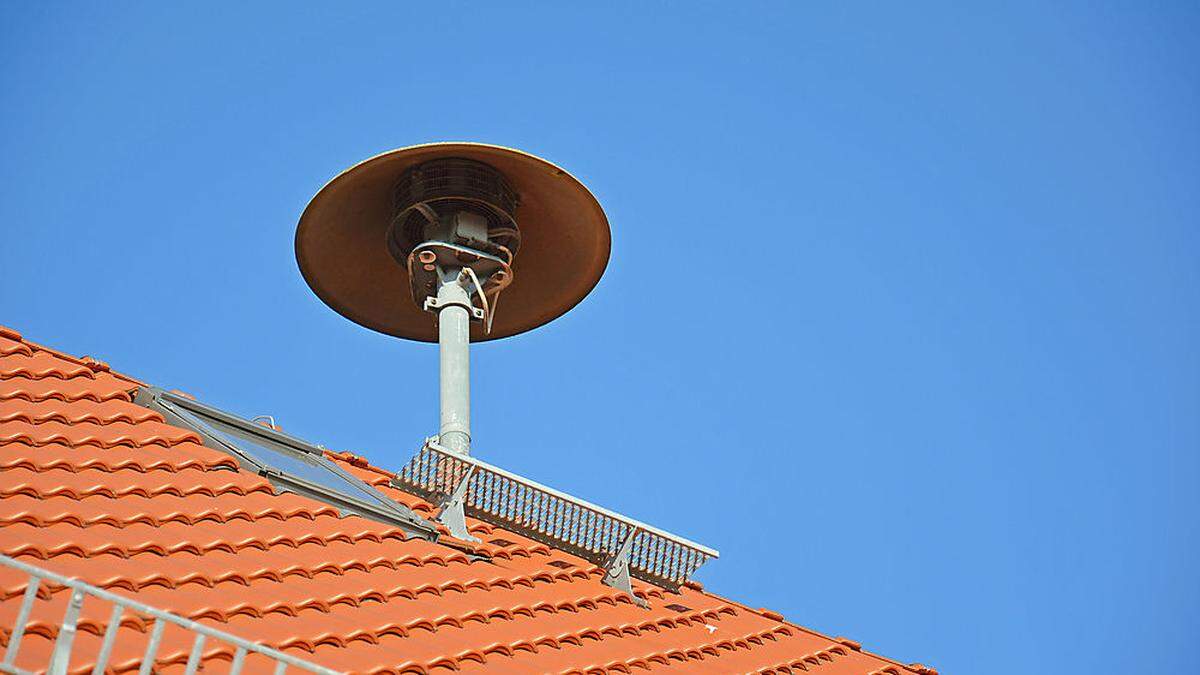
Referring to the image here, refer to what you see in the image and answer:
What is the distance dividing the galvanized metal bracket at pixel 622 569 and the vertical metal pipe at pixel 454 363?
1133 mm

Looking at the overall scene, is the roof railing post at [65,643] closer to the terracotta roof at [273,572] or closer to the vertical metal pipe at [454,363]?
the terracotta roof at [273,572]

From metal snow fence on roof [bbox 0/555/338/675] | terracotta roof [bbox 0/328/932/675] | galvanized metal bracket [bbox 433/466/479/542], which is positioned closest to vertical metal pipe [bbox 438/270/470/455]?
galvanized metal bracket [bbox 433/466/479/542]

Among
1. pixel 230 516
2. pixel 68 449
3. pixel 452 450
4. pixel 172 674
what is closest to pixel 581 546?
pixel 452 450

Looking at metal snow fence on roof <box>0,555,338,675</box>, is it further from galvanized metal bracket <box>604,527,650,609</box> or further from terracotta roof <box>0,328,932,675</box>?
galvanized metal bracket <box>604,527,650,609</box>

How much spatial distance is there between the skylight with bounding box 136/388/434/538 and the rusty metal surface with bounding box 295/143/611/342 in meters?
1.89

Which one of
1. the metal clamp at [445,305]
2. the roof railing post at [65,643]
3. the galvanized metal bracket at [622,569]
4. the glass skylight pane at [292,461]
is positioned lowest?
the roof railing post at [65,643]

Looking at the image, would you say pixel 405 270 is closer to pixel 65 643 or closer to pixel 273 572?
pixel 273 572

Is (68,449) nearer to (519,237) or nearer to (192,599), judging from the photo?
(192,599)

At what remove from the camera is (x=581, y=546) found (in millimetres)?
9016

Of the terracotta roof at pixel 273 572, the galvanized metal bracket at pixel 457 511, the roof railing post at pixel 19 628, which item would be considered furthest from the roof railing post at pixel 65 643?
the galvanized metal bracket at pixel 457 511

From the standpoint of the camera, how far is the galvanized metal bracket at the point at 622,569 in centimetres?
884

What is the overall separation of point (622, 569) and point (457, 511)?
1.00 m

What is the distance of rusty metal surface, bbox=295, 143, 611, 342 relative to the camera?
10.3 metres

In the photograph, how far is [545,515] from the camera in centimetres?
901
